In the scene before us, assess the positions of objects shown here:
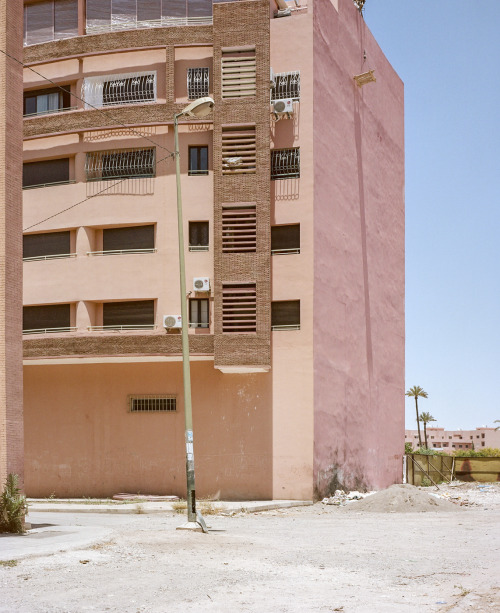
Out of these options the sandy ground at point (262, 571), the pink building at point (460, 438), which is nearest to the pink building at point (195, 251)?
the sandy ground at point (262, 571)

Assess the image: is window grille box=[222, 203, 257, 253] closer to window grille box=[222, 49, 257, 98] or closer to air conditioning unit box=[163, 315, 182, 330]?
air conditioning unit box=[163, 315, 182, 330]

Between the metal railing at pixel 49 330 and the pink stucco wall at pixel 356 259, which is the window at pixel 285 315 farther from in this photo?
the metal railing at pixel 49 330

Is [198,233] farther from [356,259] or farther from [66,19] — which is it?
[66,19]

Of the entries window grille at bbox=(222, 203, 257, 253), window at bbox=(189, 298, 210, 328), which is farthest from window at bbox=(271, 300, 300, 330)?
window at bbox=(189, 298, 210, 328)

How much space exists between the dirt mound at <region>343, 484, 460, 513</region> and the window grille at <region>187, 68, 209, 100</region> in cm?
1426

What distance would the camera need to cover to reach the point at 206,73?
3072 cm

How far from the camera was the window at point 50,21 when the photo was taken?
32.9 meters

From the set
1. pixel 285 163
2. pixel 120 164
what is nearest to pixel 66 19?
pixel 120 164

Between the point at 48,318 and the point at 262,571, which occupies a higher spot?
the point at 48,318

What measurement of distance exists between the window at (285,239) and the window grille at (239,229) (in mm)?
1139

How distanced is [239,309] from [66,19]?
507 inches

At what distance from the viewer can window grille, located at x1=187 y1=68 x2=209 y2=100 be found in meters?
30.6

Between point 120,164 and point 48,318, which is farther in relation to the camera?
point 48,318

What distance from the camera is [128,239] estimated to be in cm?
3105
